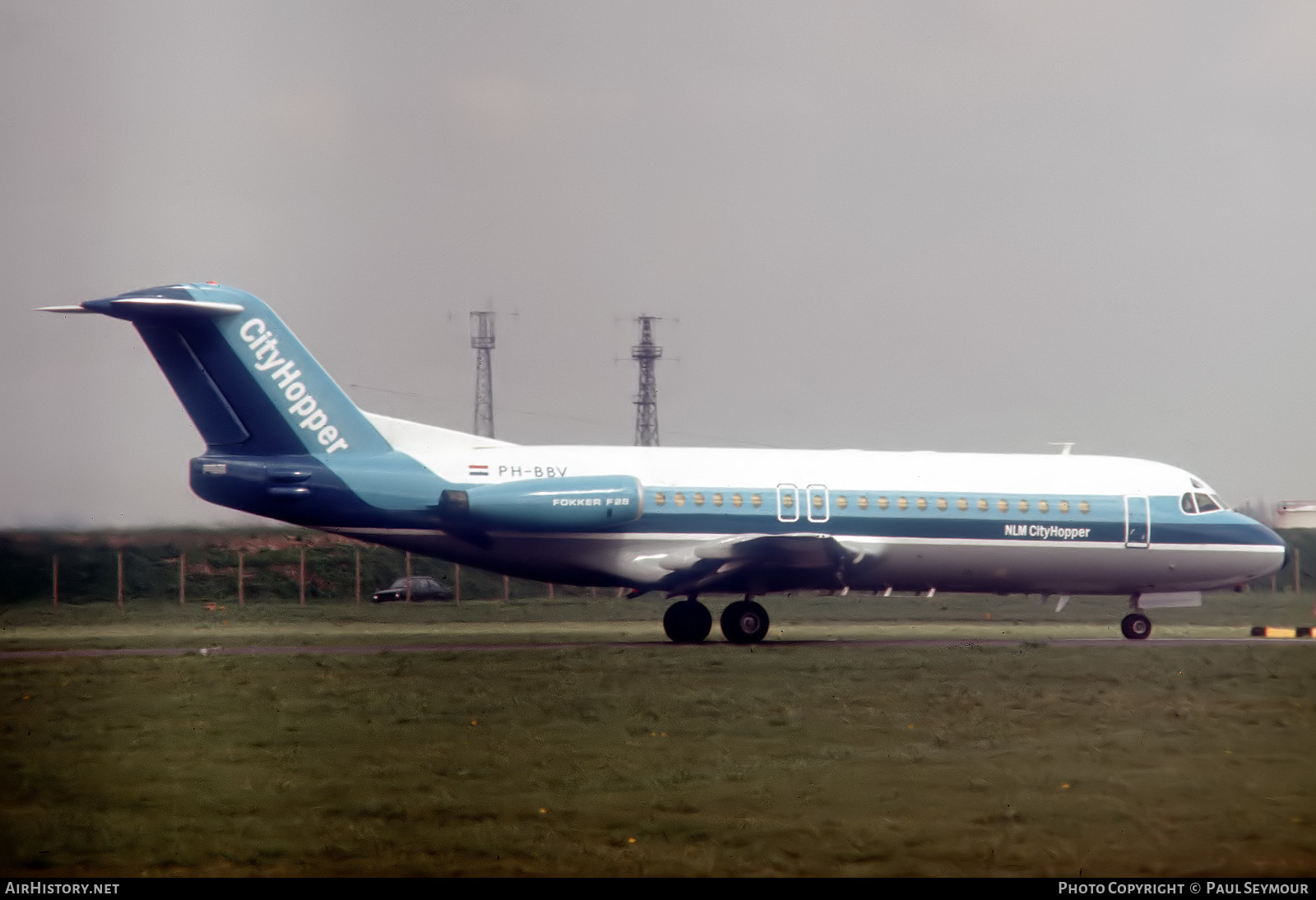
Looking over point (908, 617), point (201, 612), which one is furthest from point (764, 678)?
point (201, 612)

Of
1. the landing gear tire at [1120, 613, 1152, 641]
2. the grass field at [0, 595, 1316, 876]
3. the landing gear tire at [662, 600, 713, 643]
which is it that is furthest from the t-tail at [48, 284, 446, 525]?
the landing gear tire at [1120, 613, 1152, 641]

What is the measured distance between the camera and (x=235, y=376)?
2320 cm

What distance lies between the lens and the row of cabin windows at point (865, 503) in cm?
2439

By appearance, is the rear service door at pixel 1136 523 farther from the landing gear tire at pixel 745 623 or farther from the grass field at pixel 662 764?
the landing gear tire at pixel 745 623

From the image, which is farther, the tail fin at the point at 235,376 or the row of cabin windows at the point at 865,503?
the row of cabin windows at the point at 865,503

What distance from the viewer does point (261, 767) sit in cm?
1073

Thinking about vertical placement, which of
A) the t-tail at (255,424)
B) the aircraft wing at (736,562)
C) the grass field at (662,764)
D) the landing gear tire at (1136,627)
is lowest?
the grass field at (662,764)

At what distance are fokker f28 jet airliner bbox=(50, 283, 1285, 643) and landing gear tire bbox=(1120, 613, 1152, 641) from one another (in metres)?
0.04

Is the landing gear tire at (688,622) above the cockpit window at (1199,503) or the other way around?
the other way around

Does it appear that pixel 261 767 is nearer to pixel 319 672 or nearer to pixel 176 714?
pixel 176 714

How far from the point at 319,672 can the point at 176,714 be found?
412 centimetres

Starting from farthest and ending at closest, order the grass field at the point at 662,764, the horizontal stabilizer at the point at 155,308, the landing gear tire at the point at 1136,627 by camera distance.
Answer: the landing gear tire at the point at 1136,627, the horizontal stabilizer at the point at 155,308, the grass field at the point at 662,764

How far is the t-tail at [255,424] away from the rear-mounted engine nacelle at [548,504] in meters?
0.63

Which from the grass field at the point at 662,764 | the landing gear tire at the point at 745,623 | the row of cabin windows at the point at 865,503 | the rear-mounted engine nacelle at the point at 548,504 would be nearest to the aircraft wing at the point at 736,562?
the landing gear tire at the point at 745,623
